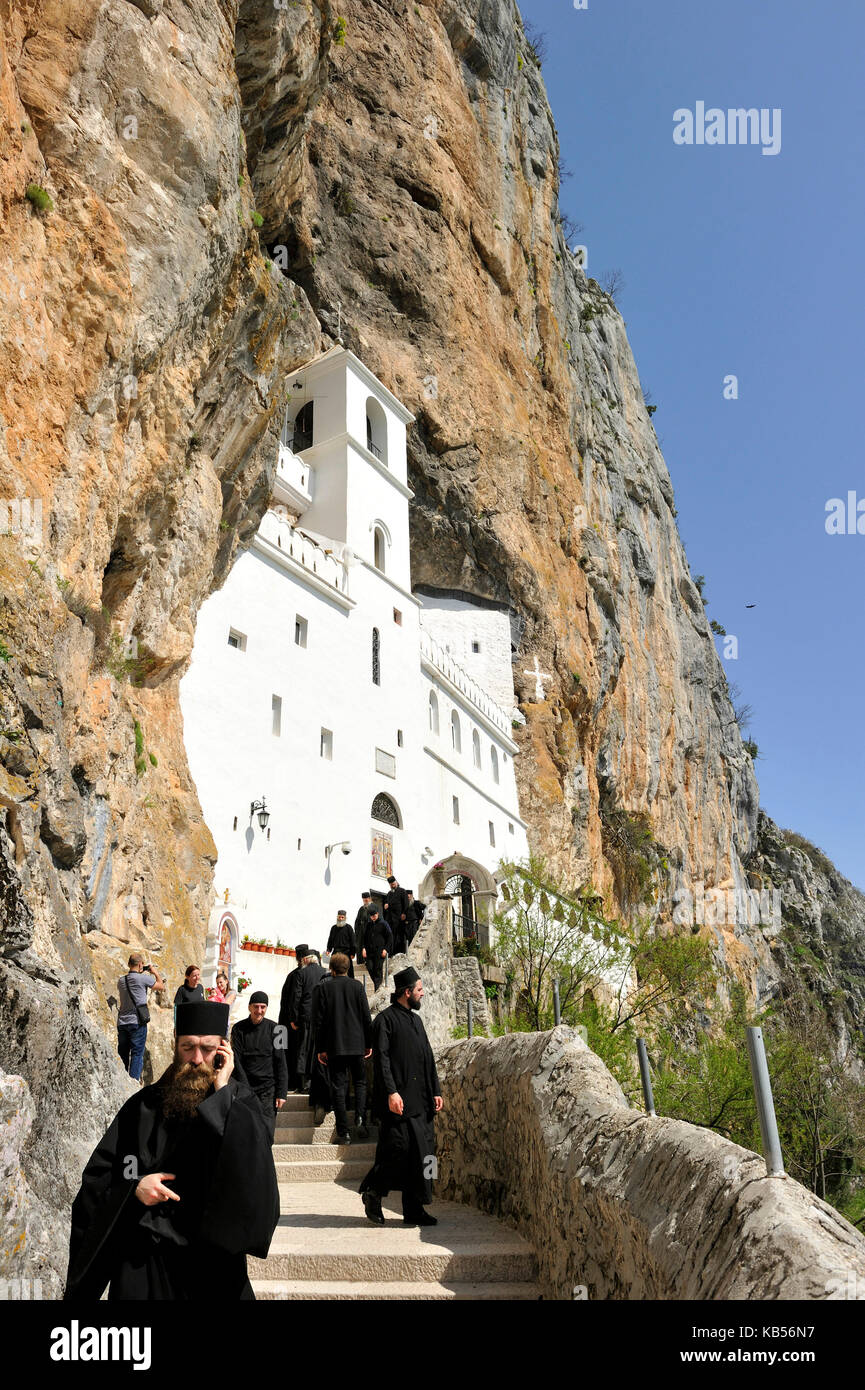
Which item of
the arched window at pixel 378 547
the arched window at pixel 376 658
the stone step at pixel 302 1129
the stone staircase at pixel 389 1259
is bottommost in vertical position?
the stone step at pixel 302 1129

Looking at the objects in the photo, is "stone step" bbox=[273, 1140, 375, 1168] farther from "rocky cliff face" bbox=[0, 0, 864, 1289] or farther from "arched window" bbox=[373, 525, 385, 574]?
"arched window" bbox=[373, 525, 385, 574]

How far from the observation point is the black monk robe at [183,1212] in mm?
3117

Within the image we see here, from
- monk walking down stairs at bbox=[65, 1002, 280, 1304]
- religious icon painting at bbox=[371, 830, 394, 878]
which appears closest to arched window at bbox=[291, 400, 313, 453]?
religious icon painting at bbox=[371, 830, 394, 878]

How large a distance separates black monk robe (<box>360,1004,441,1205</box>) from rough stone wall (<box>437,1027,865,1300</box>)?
50cm

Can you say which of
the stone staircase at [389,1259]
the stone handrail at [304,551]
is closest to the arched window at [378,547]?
the stone handrail at [304,551]

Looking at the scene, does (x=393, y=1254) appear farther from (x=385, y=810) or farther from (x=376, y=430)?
(x=376, y=430)

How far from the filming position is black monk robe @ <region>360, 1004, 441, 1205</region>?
21.6 feet

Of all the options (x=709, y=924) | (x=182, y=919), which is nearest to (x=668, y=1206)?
(x=182, y=919)

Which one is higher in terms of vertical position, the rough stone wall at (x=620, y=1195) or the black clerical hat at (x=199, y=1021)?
the black clerical hat at (x=199, y=1021)

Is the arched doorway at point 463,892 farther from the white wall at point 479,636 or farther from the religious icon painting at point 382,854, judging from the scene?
the white wall at point 479,636

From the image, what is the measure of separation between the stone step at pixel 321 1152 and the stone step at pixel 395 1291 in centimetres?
339

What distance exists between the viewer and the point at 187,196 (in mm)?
12727

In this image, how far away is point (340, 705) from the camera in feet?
74.3

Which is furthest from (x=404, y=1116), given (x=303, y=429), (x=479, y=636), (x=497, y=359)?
(x=497, y=359)
